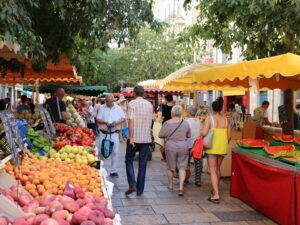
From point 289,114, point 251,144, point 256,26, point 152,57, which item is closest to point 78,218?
point 251,144

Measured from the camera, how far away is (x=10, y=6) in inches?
167

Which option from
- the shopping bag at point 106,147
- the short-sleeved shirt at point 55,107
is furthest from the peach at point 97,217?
the short-sleeved shirt at point 55,107

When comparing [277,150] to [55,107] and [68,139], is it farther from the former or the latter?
[55,107]

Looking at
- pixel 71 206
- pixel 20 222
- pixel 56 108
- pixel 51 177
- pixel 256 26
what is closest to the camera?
pixel 20 222

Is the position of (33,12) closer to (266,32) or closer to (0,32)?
(0,32)

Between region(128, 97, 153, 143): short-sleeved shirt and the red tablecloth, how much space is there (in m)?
1.60

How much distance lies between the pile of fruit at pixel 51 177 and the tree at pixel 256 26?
4.70 metres

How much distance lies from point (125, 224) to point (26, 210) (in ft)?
9.17

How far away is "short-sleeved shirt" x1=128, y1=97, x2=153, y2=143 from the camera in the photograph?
22.6 ft

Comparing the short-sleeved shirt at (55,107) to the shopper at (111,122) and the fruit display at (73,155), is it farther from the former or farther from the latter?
the fruit display at (73,155)

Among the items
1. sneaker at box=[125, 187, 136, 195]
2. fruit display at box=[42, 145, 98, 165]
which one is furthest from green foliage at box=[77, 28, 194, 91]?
fruit display at box=[42, 145, 98, 165]

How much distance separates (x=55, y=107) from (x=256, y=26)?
4.90m

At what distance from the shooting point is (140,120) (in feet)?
22.6

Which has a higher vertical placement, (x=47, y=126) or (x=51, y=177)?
(x=47, y=126)
